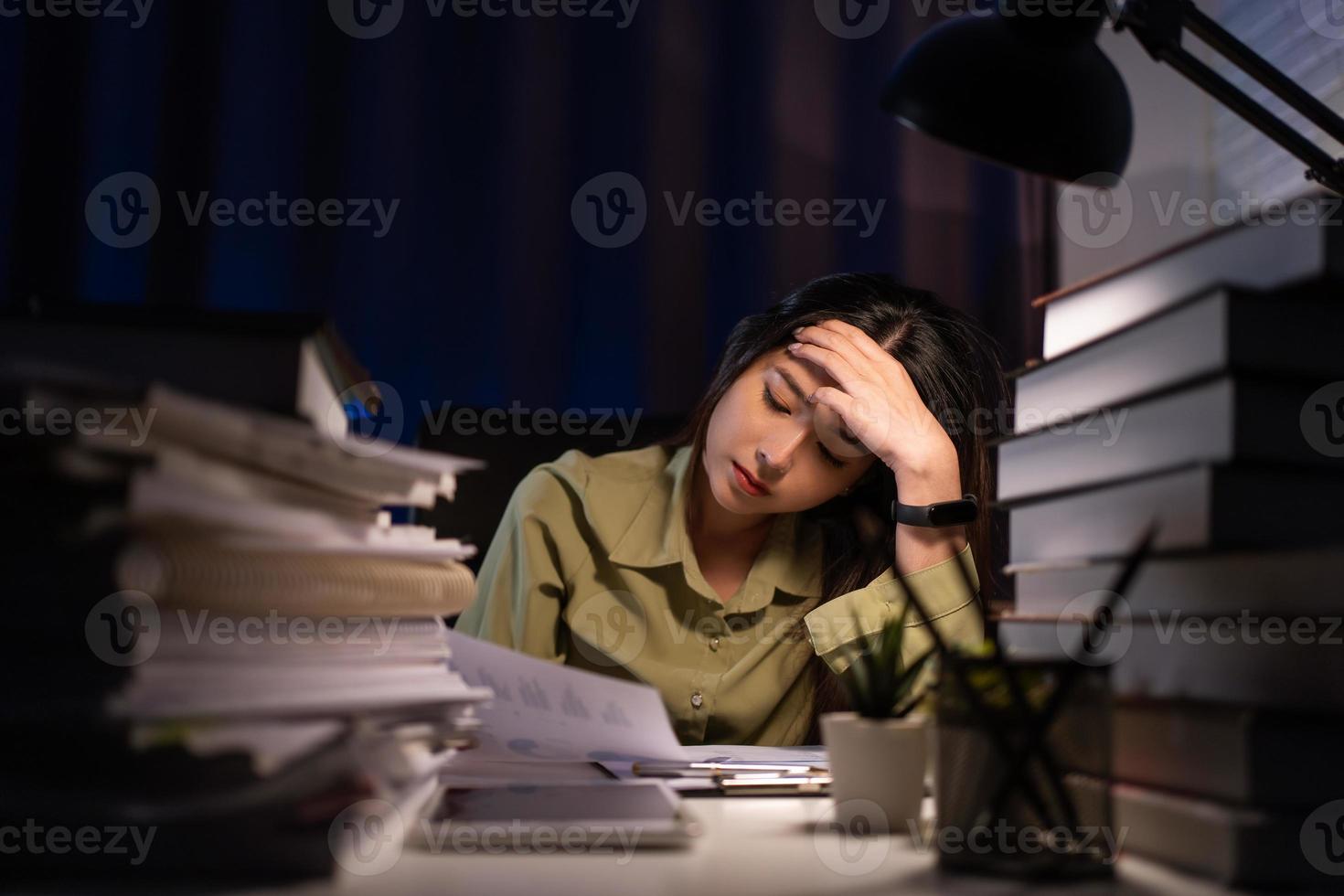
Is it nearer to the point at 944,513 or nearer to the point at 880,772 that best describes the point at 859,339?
the point at 944,513

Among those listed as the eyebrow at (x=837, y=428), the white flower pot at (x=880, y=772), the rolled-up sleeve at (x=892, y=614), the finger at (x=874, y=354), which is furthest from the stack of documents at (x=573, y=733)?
the finger at (x=874, y=354)

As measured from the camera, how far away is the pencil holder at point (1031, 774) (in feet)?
1.47

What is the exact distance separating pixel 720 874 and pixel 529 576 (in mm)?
1031

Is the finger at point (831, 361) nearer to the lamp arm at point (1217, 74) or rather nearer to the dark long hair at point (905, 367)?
the dark long hair at point (905, 367)

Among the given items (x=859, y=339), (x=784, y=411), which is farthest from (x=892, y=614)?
(x=859, y=339)

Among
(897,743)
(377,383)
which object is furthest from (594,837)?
(377,383)

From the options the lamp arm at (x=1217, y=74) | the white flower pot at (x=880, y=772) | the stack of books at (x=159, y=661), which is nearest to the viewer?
the stack of books at (x=159, y=661)

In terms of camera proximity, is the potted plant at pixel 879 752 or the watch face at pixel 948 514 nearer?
the potted plant at pixel 879 752

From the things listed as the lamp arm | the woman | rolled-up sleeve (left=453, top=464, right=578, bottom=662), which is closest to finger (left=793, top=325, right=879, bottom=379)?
the woman

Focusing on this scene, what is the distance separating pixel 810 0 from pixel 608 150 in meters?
0.58

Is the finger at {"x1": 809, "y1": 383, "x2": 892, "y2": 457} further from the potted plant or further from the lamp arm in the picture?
the potted plant

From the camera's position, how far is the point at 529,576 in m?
1.46

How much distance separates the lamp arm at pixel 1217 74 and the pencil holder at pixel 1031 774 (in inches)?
21.5

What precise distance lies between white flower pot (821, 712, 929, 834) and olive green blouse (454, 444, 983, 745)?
2.81 ft
